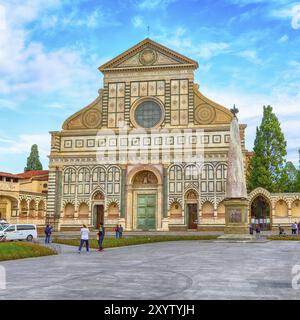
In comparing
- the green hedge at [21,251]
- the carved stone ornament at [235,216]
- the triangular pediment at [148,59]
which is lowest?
the green hedge at [21,251]

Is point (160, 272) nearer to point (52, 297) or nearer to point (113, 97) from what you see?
point (52, 297)

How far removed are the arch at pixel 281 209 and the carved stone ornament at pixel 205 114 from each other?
35.7 feet

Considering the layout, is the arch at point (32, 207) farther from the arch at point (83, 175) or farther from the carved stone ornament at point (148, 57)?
the carved stone ornament at point (148, 57)

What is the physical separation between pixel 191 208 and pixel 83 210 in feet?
37.9

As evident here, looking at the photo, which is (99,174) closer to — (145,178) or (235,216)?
(145,178)

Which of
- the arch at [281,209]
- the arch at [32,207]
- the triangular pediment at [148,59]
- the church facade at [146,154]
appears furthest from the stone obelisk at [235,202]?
the arch at [32,207]

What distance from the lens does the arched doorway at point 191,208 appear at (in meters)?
44.4

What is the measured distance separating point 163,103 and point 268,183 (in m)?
14.0

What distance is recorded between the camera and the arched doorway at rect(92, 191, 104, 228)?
152 feet

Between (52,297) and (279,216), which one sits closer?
(52,297)

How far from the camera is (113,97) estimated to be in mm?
48031

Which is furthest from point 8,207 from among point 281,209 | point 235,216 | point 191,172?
point 281,209

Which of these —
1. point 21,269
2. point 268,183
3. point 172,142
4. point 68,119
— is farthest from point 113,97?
point 21,269
